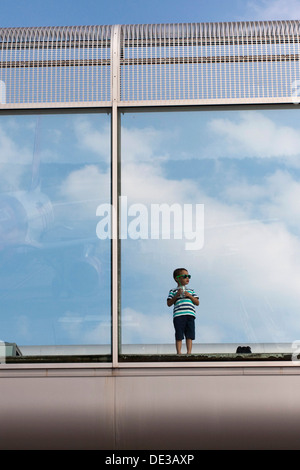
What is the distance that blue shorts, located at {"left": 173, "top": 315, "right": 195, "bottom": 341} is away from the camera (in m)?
5.86

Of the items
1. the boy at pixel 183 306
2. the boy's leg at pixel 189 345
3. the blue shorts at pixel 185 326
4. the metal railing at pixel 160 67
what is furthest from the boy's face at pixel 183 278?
the metal railing at pixel 160 67

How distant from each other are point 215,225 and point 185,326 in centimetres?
97

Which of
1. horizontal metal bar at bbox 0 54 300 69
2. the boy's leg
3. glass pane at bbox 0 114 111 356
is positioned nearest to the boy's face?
the boy's leg

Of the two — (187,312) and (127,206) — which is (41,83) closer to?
(127,206)

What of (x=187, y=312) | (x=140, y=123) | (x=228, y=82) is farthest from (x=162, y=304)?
(x=228, y=82)

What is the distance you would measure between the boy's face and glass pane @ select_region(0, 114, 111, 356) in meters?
0.65

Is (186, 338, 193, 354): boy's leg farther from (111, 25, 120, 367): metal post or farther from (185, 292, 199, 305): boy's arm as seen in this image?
(111, 25, 120, 367): metal post

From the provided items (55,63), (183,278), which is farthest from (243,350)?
(55,63)

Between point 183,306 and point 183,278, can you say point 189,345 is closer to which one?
point 183,306

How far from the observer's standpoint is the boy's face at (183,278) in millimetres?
5942

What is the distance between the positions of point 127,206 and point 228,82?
1.49m

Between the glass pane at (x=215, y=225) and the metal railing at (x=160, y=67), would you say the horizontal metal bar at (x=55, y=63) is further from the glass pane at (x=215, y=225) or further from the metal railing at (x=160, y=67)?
the glass pane at (x=215, y=225)

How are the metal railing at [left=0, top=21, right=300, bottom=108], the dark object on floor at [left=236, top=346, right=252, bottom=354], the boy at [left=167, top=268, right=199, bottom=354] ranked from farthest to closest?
the metal railing at [left=0, top=21, right=300, bottom=108] → the boy at [left=167, top=268, right=199, bottom=354] → the dark object on floor at [left=236, top=346, right=252, bottom=354]

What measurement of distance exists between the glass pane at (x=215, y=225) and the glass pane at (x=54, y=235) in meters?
0.26
